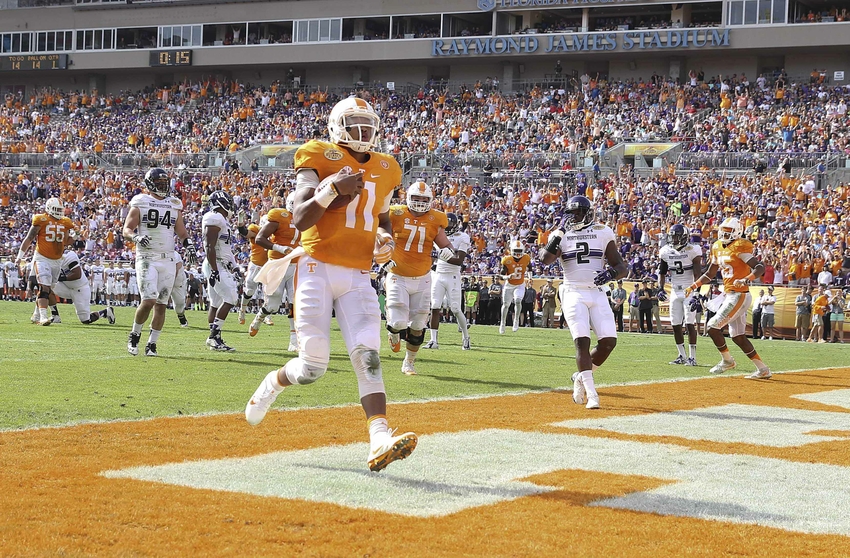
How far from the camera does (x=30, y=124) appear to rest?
55.0 metres

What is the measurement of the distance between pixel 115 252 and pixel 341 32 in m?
19.1

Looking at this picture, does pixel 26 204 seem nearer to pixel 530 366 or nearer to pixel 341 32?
pixel 341 32

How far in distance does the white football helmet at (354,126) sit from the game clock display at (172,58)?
50793 mm

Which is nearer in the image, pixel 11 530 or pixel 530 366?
pixel 11 530

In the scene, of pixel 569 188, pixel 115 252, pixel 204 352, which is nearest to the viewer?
pixel 204 352

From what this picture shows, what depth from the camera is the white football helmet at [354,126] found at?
6.36 m

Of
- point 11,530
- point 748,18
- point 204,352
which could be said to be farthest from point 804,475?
point 748,18

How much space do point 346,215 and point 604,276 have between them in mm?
4504

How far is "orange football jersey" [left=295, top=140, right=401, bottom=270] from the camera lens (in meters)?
6.25

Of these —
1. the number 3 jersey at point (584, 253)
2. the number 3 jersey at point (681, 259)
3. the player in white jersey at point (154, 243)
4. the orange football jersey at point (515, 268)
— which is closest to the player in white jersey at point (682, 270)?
the number 3 jersey at point (681, 259)

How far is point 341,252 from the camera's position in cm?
625

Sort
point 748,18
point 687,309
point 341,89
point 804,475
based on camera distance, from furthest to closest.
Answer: point 341,89 < point 748,18 < point 687,309 < point 804,475

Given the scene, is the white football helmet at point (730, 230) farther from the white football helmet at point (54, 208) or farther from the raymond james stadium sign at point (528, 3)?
the raymond james stadium sign at point (528, 3)

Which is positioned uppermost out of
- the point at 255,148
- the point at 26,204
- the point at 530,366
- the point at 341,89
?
the point at 341,89
